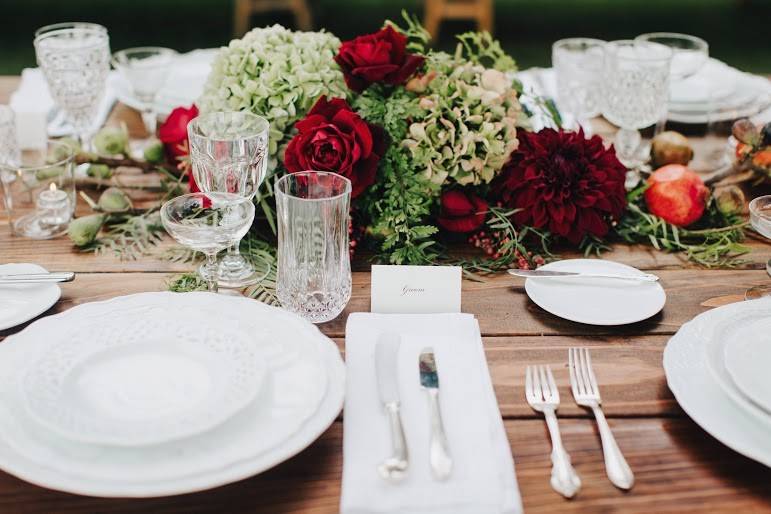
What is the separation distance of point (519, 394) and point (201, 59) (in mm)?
1299

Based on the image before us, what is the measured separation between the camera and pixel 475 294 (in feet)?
3.60

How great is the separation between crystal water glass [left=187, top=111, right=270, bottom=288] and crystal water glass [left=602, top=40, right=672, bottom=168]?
678 millimetres

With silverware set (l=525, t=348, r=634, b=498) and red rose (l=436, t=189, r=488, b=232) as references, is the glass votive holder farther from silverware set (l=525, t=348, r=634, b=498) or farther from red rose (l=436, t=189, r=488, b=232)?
silverware set (l=525, t=348, r=634, b=498)

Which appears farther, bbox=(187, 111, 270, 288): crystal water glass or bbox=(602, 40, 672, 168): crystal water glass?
bbox=(602, 40, 672, 168): crystal water glass

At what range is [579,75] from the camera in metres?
1.54

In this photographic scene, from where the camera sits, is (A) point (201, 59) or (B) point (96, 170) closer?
(B) point (96, 170)

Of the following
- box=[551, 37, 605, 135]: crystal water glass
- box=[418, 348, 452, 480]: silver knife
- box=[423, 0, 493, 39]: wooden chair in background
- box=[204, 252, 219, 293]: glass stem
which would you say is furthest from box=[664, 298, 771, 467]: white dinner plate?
box=[423, 0, 493, 39]: wooden chair in background

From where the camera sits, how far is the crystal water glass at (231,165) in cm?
107

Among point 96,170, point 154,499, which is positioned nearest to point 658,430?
point 154,499

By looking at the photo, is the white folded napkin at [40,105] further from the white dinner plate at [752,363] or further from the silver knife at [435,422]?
the white dinner plate at [752,363]

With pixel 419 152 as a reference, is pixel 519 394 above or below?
below

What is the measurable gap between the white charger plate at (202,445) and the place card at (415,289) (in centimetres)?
18

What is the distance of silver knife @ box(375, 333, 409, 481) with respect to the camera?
28.2 inches

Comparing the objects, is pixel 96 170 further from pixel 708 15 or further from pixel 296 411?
pixel 708 15
